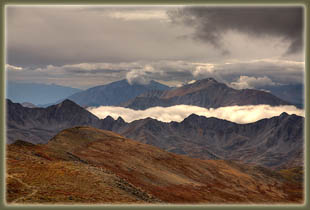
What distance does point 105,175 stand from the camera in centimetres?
6016

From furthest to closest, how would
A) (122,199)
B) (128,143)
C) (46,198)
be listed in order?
(128,143), (122,199), (46,198)

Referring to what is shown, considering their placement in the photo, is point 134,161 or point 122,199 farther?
point 134,161

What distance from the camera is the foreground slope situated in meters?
43.7

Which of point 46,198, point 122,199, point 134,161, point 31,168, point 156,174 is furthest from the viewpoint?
point 134,161

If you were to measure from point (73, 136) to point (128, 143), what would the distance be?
34.7m

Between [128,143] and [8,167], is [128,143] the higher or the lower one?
the lower one

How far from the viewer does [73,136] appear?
5792 inches

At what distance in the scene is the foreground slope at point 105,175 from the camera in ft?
143

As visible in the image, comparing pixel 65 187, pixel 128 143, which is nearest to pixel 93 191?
pixel 65 187

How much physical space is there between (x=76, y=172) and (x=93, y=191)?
33.0 feet

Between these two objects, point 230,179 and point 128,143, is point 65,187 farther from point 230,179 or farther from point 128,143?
point 230,179

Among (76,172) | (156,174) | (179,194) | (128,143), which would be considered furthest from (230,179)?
(76,172)

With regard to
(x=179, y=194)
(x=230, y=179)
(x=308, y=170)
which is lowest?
(x=230, y=179)

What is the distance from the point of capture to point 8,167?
53.2m
